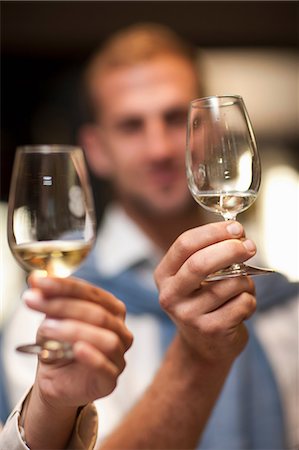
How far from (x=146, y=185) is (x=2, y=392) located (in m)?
0.46

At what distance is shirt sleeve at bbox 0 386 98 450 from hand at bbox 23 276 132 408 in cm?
5

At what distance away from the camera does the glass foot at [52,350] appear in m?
0.65

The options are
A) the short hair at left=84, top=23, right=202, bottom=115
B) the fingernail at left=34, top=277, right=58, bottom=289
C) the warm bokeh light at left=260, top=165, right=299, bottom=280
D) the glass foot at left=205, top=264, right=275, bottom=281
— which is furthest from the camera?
the warm bokeh light at left=260, top=165, right=299, bottom=280

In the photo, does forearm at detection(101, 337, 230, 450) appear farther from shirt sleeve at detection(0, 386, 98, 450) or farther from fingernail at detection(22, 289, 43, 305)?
fingernail at detection(22, 289, 43, 305)

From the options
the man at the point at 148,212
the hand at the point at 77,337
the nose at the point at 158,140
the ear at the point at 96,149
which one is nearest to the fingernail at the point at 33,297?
the hand at the point at 77,337

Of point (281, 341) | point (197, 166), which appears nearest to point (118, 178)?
point (281, 341)

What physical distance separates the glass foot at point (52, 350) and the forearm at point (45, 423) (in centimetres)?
5

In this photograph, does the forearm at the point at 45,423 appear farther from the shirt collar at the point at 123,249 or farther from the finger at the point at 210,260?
the shirt collar at the point at 123,249

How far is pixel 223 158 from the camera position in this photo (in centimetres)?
75

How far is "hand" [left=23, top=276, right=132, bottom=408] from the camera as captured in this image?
63 centimetres

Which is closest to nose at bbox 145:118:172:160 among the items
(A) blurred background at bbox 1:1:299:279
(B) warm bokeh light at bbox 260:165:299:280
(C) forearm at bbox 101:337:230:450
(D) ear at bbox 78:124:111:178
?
(D) ear at bbox 78:124:111:178

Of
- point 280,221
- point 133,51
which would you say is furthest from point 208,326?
point 280,221

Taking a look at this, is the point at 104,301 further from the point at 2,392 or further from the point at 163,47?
the point at 163,47

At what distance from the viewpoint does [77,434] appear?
734 millimetres
